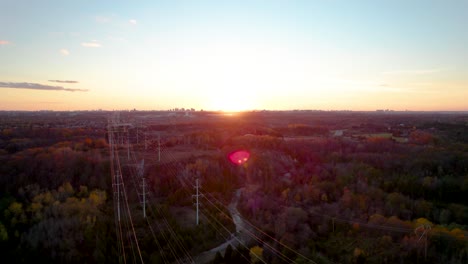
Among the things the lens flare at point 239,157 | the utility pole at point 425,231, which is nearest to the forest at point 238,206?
the utility pole at point 425,231

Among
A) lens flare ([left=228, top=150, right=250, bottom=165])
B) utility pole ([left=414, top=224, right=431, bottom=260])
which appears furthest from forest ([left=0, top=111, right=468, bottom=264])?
lens flare ([left=228, top=150, right=250, bottom=165])

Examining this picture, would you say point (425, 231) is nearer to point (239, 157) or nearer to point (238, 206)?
point (238, 206)

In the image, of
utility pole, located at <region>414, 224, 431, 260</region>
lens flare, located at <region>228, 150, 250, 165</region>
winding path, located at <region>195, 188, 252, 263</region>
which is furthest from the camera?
lens flare, located at <region>228, 150, 250, 165</region>

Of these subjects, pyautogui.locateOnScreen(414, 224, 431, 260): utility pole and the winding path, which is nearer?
pyautogui.locateOnScreen(414, 224, 431, 260): utility pole

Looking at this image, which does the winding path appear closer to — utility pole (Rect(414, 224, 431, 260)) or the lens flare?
utility pole (Rect(414, 224, 431, 260))

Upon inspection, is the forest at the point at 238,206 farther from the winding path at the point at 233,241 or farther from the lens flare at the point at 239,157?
the lens flare at the point at 239,157

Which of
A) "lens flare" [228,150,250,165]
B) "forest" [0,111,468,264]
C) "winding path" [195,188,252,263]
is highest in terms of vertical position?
"lens flare" [228,150,250,165]

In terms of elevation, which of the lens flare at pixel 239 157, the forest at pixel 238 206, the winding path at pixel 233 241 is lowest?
the winding path at pixel 233 241

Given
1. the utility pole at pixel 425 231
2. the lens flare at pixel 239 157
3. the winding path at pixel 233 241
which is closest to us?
the utility pole at pixel 425 231

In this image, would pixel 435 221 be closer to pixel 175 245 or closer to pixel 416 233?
pixel 416 233
